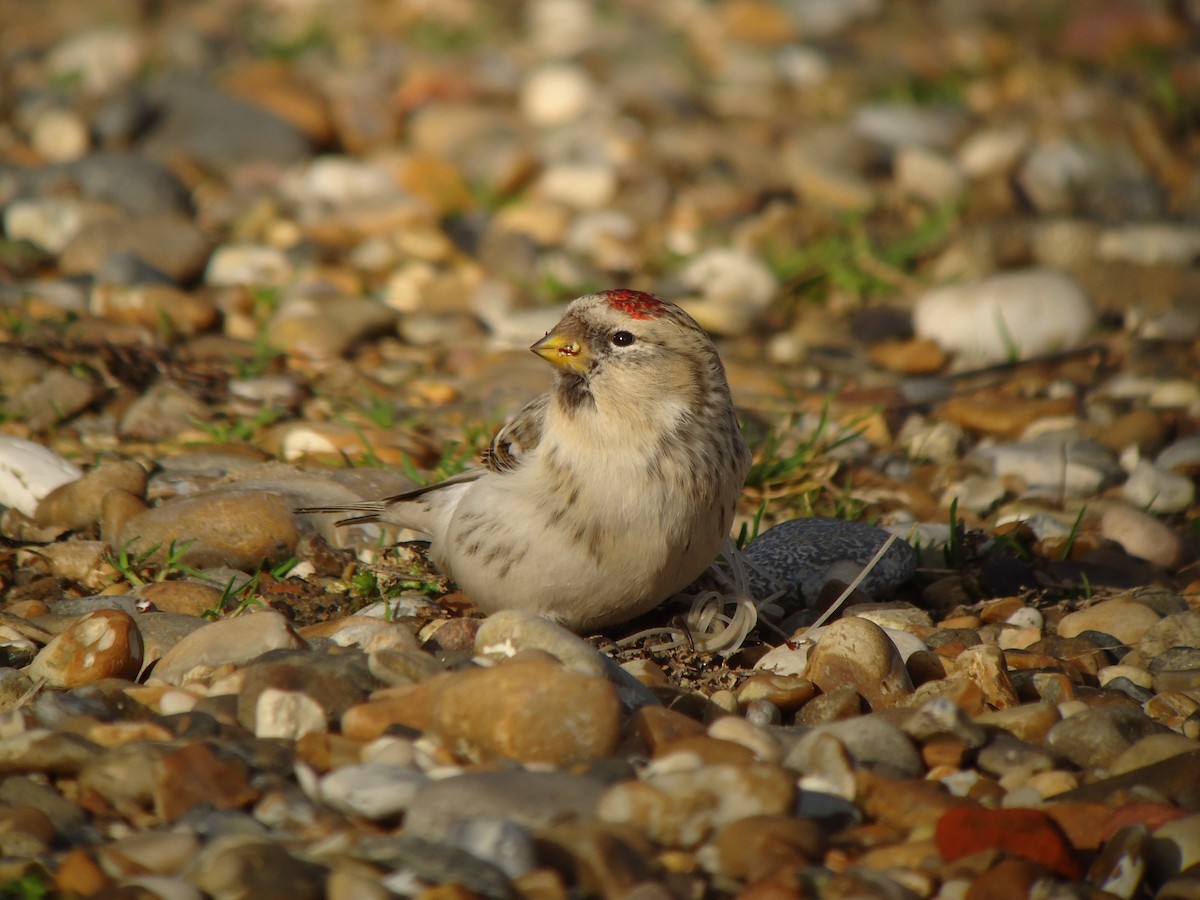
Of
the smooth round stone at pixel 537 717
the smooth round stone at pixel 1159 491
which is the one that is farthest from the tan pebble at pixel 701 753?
the smooth round stone at pixel 1159 491

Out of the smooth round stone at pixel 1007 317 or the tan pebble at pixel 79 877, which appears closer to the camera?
the tan pebble at pixel 79 877

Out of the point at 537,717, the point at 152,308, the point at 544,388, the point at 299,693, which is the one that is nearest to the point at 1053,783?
the point at 537,717

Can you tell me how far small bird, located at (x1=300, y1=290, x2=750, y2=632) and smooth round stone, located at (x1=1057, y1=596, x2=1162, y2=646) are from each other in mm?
1135

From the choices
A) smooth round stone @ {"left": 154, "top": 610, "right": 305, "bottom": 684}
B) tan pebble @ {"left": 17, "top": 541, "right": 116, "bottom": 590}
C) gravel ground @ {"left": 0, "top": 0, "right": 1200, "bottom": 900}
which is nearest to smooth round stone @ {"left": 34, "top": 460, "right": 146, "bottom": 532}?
gravel ground @ {"left": 0, "top": 0, "right": 1200, "bottom": 900}

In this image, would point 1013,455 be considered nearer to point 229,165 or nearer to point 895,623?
point 895,623

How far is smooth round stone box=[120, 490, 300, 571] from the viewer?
3.88 metres

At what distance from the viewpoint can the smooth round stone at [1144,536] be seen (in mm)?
4383

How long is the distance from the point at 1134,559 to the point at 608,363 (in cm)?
213

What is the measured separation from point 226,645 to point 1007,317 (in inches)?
167

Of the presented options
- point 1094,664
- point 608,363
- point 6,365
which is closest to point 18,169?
point 6,365

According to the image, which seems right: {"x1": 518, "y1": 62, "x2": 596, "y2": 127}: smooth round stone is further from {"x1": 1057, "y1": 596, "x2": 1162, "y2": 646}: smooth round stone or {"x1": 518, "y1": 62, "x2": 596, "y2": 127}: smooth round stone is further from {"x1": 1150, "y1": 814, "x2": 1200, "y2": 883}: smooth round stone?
{"x1": 1150, "y1": 814, "x2": 1200, "y2": 883}: smooth round stone

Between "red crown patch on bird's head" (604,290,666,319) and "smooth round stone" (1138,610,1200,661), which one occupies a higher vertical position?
"red crown patch on bird's head" (604,290,666,319)

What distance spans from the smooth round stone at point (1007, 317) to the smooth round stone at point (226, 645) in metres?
3.95

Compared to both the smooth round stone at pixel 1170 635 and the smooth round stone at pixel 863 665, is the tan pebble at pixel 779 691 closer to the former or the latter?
the smooth round stone at pixel 863 665
